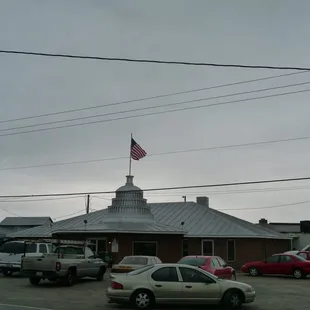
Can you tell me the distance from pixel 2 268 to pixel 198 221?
17.8 meters

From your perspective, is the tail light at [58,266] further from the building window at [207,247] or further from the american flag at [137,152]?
the building window at [207,247]

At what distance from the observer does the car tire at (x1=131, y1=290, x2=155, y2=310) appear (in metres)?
14.2

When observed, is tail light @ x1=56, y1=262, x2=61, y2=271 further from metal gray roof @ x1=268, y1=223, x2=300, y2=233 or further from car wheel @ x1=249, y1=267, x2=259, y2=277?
metal gray roof @ x1=268, y1=223, x2=300, y2=233

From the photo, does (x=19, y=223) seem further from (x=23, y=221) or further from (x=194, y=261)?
(x=194, y=261)

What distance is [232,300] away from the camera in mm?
14406

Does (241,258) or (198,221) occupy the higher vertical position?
(198,221)

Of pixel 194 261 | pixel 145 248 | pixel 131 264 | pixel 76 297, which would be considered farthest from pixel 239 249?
pixel 76 297

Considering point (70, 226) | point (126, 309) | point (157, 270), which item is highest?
point (70, 226)

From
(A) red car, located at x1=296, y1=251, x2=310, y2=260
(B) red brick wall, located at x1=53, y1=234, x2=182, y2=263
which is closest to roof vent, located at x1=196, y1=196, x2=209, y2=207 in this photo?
(B) red brick wall, located at x1=53, y1=234, x2=182, y2=263

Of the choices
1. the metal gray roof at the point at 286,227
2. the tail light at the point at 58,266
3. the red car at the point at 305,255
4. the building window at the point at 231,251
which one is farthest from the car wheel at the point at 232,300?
the metal gray roof at the point at 286,227

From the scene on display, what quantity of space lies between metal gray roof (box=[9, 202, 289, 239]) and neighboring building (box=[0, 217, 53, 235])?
44930 millimetres

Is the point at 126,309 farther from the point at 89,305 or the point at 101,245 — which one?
the point at 101,245

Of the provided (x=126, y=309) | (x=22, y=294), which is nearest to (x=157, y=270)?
(x=126, y=309)

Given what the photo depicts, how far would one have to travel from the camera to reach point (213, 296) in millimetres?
14359
